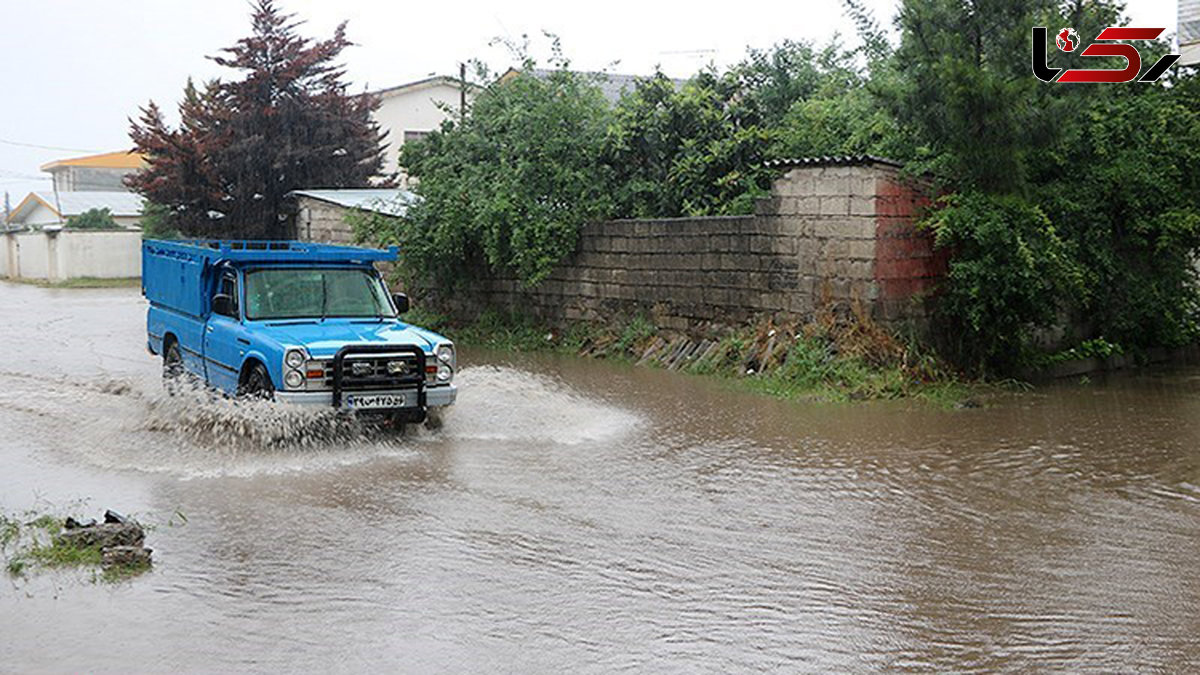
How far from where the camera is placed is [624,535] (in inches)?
324

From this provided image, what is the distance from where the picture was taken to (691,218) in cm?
1748

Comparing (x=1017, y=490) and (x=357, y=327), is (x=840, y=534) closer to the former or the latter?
(x=1017, y=490)

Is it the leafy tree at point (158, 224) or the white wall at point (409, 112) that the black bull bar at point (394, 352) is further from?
the white wall at point (409, 112)

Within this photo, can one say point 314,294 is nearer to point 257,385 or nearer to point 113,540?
point 257,385

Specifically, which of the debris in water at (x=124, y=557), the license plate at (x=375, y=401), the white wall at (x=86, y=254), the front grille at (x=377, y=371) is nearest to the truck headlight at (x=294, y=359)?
the front grille at (x=377, y=371)

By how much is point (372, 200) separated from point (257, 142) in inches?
406

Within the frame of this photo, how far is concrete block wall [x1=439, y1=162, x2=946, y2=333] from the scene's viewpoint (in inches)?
584

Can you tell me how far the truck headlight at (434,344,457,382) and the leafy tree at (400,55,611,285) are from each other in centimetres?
745

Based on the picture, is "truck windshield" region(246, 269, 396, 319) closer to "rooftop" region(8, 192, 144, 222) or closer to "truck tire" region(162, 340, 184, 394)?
"truck tire" region(162, 340, 184, 394)

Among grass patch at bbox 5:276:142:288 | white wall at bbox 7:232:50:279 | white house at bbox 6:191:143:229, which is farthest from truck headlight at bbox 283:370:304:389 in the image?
white house at bbox 6:191:143:229

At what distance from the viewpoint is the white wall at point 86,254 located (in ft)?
133

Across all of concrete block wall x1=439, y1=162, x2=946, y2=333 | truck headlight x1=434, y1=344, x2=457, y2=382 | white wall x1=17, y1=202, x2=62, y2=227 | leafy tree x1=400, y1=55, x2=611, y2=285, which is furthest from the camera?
white wall x1=17, y1=202, x2=62, y2=227

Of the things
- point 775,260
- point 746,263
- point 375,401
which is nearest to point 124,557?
point 375,401

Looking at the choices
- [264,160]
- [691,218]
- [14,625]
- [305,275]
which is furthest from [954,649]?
[264,160]
